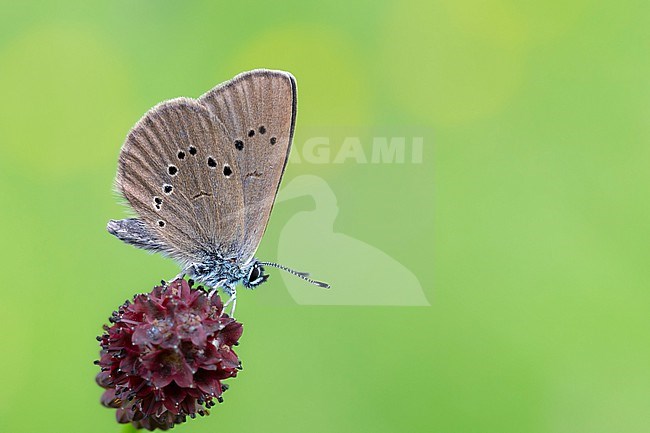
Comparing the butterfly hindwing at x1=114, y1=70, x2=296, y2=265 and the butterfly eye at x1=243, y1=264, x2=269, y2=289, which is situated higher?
the butterfly hindwing at x1=114, y1=70, x2=296, y2=265

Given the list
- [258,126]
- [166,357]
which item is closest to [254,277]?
[258,126]

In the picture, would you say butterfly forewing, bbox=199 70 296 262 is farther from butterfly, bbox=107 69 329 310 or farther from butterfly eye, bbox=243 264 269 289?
butterfly eye, bbox=243 264 269 289

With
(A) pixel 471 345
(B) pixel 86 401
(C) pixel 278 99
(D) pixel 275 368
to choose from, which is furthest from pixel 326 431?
(C) pixel 278 99

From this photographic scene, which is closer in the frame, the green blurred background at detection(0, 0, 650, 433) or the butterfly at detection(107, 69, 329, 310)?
the butterfly at detection(107, 69, 329, 310)

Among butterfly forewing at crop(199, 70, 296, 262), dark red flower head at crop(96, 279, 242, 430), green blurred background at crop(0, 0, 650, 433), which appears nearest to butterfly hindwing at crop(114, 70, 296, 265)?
butterfly forewing at crop(199, 70, 296, 262)

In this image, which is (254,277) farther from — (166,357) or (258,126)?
(166,357)

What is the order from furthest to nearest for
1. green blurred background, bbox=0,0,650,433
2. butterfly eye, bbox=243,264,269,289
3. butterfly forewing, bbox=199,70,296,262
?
green blurred background, bbox=0,0,650,433 → butterfly eye, bbox=243,264,269,289 → butterfly forewing, bbox=199,70,296,262

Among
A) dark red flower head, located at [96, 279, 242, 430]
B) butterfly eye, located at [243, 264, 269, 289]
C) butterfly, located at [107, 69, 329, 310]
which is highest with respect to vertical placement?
butterfly, located at [107, 69, 329, 310]

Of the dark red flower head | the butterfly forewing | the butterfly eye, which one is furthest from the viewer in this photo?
the butterfly eye
